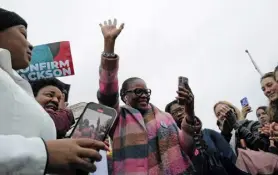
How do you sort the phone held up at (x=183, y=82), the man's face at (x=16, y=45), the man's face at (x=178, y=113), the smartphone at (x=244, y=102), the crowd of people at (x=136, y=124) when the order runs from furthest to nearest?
the smartphone at (x=244, y=102)
the man's face at (x=178, y=113)
the phone held up at (x=183, y=82)
the man's face at (x=16, y=45)
the crowd of people at (x=136, y=124)

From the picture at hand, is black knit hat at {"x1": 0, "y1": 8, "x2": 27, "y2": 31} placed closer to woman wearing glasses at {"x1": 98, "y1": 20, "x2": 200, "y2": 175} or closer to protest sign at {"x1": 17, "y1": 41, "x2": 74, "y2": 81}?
woman wearing glasses at {"x1": 98, "y1": 20, "x2": 200, "y2": 175}

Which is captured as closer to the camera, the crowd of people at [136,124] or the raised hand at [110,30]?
the crowd of people at [136,124]

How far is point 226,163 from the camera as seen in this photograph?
3.19 metres

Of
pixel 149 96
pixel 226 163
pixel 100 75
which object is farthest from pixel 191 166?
pixel 100 75

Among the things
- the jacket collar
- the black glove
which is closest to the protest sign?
the black glove

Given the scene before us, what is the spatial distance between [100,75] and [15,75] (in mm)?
1590

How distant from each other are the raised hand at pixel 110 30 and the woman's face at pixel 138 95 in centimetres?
61

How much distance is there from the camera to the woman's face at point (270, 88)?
156 inches

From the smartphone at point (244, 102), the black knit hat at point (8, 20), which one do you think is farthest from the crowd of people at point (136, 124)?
the smartphone at point (244, 102)

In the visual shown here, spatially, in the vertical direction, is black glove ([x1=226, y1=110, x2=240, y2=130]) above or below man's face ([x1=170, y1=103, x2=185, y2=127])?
below

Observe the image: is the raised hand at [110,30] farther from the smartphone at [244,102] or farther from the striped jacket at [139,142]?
the smartphone at [244,102]

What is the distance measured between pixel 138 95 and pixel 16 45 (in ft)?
6.52

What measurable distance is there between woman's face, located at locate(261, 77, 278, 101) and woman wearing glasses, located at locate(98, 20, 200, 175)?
3.60 ft

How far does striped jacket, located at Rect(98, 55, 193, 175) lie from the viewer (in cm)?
293
